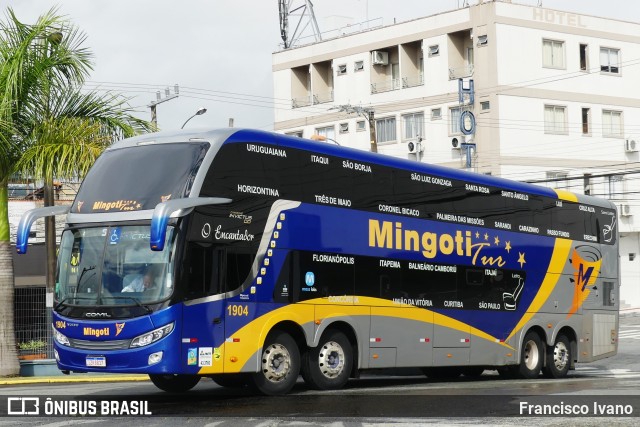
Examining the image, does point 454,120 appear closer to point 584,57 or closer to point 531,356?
point 584,57

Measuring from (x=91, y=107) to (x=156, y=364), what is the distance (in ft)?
41.0

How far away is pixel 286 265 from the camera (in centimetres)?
1827

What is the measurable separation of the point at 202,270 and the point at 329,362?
11.7 ft

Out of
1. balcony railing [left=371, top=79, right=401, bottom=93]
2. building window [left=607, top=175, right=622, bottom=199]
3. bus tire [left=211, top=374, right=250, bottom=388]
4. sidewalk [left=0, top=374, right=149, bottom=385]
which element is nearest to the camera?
bus tire [left=211, top=374, right=250, bottom=388]

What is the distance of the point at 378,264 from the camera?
2033 cm

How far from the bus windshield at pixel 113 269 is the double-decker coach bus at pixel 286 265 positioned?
2 cm

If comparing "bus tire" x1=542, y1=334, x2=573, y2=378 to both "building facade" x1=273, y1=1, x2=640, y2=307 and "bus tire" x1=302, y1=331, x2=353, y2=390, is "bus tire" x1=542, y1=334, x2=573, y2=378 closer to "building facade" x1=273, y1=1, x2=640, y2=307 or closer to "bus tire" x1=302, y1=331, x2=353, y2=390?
"bus tire" x1=302, y1=331, x2=353, y2=390

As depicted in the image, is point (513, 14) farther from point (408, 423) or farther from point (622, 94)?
point (408, 423)

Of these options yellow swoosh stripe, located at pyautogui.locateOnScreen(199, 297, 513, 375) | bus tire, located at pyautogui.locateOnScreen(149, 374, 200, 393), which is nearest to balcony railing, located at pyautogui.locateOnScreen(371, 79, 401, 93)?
yellow swoosh stripe, located at pyautogui.locateOnScreen(199, 297, 513, 375)

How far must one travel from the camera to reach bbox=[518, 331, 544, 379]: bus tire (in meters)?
24.7

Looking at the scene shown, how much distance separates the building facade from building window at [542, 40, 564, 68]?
A: 7cm

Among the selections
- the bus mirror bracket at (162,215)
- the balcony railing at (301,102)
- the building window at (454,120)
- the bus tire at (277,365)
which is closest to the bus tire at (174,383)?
the bus tire at (277,365)

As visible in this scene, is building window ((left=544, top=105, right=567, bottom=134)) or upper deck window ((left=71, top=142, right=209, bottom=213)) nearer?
upper deck window ((left=71, top=142, right=209, bottom=213))

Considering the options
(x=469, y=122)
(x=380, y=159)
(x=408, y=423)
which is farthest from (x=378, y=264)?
(x=469, y=122)
